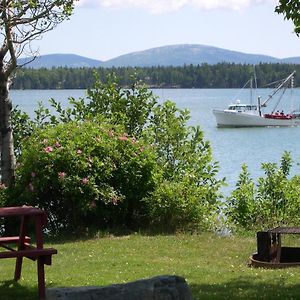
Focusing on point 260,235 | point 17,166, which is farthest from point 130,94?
point 260,235

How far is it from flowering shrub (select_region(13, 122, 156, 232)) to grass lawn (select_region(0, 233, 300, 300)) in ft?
2.25

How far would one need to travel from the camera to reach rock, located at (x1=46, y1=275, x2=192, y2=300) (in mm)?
5875

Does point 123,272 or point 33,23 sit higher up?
point 33,23

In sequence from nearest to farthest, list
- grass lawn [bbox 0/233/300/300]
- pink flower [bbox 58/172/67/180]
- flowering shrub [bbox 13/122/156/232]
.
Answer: grass lawn [bbox 0/233/300/300] → pink flower [bbox 58/172/67/180] → flowering shrub [bbox 13/122/156/232]

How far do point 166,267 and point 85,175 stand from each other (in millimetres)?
3209

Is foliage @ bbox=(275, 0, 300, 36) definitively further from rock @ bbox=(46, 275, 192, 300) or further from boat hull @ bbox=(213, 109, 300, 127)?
boat hull @ bbox=(213, 109, 300, 127)

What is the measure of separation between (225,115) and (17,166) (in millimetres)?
53981

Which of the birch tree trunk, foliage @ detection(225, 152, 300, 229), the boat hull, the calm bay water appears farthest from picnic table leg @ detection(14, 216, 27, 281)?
the boat hull

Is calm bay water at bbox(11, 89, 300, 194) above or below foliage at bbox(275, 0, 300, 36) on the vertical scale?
below

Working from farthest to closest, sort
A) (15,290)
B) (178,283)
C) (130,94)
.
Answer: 1. (130,94)
2. (15,290)
3. (178,283)

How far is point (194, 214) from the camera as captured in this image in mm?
12953

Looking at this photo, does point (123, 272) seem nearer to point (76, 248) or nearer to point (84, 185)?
point (76, 248)

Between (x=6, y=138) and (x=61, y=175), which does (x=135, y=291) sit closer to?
(x=61, y=175)

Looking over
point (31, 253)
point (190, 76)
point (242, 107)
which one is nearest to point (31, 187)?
point (31, 253)
